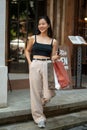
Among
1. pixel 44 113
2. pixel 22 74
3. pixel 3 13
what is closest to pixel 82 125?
pixel 44 113

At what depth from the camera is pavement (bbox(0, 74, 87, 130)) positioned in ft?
20.9

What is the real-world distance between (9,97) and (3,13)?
1.87 metres

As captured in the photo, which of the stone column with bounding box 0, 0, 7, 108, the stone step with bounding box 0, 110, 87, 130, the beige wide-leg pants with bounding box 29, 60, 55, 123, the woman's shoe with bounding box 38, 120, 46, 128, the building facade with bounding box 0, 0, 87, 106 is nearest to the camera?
the beige wide-leg pants with bounding box 29, 60, 55, 123

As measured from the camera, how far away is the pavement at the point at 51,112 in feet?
20.9

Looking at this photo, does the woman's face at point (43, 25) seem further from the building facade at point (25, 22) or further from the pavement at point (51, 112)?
the building facade at point (25, 22)

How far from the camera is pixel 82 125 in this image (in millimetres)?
6871

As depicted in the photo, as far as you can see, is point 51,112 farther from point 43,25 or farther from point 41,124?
point 43,25

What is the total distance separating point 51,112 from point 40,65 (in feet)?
4.02

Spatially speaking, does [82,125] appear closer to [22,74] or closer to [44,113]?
[44,113]

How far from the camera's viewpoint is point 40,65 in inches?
239

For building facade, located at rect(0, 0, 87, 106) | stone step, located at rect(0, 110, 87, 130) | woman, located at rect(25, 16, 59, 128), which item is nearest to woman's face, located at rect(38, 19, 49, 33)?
woman, located at rect(25, 16, 59, 128)

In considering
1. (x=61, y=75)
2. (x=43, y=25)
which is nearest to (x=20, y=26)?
(x=43, y=25)

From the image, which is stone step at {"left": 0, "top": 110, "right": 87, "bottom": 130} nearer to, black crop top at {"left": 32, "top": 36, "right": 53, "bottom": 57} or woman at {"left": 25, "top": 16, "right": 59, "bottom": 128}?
woman at {"left": 25, "top": 16, "right": 59, "bottom": 128}

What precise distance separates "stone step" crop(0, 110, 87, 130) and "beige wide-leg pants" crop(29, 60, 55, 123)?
0.29 metres
